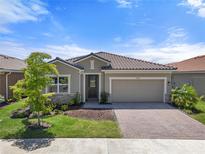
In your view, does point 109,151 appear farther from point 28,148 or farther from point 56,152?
point 28,148

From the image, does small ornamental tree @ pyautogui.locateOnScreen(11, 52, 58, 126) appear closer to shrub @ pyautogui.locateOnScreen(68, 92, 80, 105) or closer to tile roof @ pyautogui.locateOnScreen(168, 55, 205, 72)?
shrub @ pyautogui.locateOnScreen(68, 92, 80, 105)

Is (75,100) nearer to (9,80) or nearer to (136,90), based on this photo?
(136,90)

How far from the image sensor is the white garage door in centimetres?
1634

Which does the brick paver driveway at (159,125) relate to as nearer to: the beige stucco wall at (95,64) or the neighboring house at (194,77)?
the beige stucco wall at (95,64)

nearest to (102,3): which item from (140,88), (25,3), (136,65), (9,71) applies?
(25,3)

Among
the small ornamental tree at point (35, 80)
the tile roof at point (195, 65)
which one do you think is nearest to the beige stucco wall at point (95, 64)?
the small ornamental tree at point (35, 80)

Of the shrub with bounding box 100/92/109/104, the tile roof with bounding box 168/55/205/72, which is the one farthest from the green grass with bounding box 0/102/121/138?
the tile roof with bounding box 168/55/205/72

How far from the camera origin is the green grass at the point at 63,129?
8.00 metres

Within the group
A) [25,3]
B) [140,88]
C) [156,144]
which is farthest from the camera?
[140,88]

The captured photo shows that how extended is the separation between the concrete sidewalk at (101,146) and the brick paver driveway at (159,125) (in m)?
0.71

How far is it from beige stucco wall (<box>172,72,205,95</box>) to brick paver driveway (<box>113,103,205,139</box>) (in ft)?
27.3

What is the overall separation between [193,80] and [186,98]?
857 cm

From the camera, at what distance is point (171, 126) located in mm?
9500

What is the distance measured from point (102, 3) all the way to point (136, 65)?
7.40 metres
